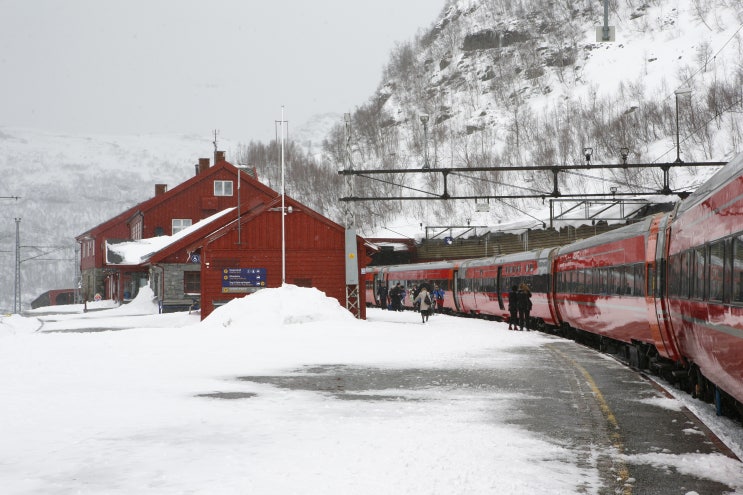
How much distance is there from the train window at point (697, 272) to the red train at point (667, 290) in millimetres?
12

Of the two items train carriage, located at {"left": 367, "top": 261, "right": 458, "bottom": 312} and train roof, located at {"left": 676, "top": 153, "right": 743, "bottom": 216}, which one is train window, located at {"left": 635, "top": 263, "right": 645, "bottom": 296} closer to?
train roof, located at {"left": 676, "top": 153, "right": 743, "bottom": 216}

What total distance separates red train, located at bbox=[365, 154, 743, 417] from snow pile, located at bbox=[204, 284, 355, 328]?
23.9ft

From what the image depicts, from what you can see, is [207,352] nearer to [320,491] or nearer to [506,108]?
[320,491]

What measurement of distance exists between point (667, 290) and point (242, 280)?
26136mm

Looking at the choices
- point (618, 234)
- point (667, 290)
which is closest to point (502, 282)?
point (618, 234)

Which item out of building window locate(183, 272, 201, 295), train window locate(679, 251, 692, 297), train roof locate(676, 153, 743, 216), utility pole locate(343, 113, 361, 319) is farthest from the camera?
building window locate(183, 272, 201, 295)

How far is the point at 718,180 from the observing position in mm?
10844

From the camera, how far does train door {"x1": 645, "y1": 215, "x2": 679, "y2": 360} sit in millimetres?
15688

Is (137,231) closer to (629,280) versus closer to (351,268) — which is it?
(351,268)

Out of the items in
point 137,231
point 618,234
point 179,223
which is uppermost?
point 179,223

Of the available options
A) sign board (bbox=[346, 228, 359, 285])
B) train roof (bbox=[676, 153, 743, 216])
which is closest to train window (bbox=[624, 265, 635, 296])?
train roof (bbox=[676, 153, 743, 216])

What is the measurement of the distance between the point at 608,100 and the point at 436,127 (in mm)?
37991

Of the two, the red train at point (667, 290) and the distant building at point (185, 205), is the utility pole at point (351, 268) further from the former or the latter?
the distant building at point (185, 205)

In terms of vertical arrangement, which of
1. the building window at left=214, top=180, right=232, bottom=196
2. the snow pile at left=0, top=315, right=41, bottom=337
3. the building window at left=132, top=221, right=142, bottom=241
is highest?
the building window at left=214, top=180, right=232, bottom=196
